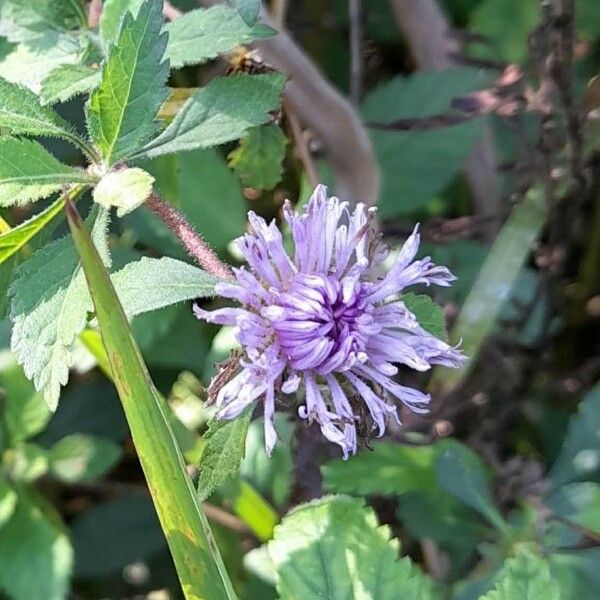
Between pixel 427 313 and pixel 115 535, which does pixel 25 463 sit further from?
pixel 427 313

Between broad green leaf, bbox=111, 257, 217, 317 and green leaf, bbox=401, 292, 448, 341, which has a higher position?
broad green leaf, bbox=111, 257, 217, 317

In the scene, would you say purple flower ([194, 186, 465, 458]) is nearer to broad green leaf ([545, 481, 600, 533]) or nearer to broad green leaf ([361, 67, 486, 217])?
broad green leaf ([545, 481, 600, 533])

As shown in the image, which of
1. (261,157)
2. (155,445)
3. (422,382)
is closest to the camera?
(155,445)

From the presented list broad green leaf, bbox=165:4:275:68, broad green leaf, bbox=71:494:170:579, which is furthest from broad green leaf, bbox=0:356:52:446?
broad green leaf, bbox=165:4:275:68

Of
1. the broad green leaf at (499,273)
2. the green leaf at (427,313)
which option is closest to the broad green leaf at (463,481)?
the broad green leaf at (499,273)

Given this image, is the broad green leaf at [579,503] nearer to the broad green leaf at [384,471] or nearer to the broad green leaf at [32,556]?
the broad green leaf at [384,471]

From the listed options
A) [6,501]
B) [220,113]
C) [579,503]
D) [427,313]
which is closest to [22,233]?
[220,113]
